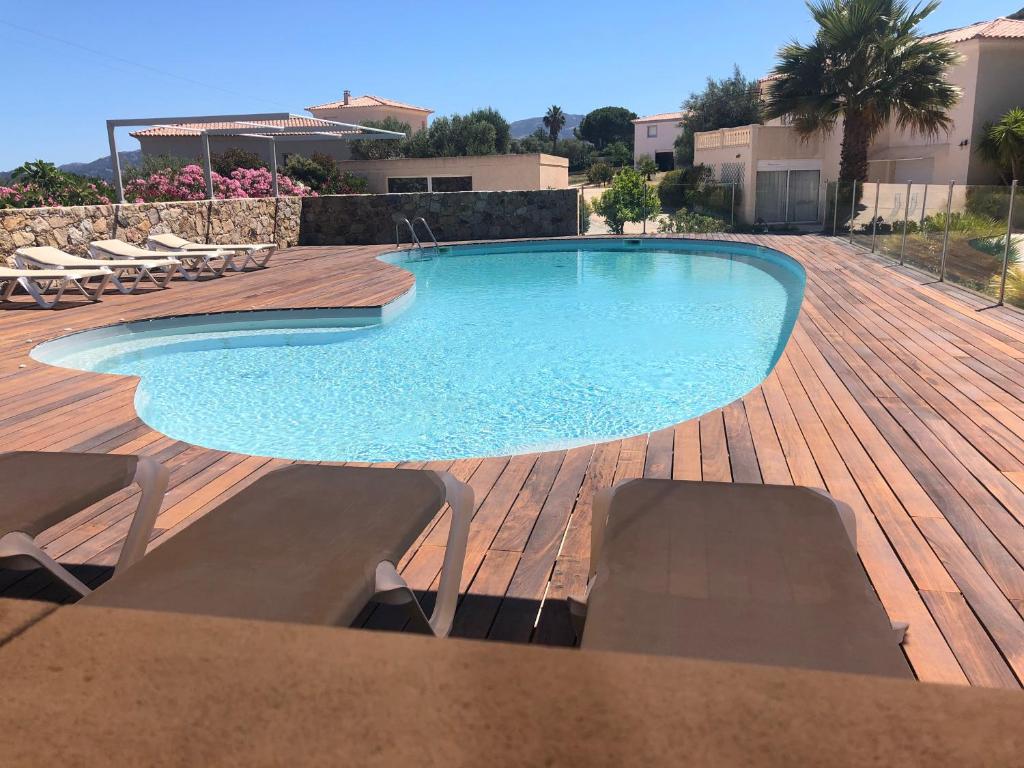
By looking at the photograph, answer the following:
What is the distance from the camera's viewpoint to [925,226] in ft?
33.8

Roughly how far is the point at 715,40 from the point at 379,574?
47.8 metres

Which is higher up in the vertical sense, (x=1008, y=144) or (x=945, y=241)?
(x=1008, y=144)

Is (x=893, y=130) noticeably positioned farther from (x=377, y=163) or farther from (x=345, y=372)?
(x=345, y=372)

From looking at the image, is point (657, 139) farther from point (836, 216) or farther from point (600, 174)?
point (836, 216)

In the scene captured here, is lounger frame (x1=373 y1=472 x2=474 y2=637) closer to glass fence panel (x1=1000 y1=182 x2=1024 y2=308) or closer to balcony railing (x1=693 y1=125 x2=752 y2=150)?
glass fence panel (x1=1000 y1=182 x2=1024 y2=308)

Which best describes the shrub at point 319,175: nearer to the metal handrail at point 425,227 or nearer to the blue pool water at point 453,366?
the metal handrail at point 425,227

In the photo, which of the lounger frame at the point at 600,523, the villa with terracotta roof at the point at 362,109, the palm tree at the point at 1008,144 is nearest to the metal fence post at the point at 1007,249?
the lounger frame at the point at 600,523

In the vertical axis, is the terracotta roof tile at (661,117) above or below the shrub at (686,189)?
above

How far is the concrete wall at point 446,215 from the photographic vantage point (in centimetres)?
1769

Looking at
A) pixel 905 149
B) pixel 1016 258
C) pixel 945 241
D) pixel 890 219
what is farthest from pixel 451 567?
pixel 905 149

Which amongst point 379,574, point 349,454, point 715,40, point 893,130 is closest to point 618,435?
point 349,454

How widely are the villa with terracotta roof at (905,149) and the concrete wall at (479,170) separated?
6906mm

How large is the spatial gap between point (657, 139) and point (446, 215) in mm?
45023

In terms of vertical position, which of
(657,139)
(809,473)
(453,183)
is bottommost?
(809,473)
